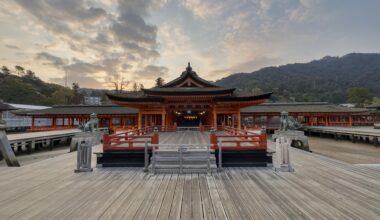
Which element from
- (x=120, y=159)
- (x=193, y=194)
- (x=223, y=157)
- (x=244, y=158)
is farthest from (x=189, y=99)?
(x=193, y=194)

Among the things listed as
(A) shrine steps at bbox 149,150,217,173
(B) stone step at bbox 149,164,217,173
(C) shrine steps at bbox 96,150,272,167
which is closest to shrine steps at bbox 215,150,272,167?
(C) shrine steps at bbox 96,150,272,167

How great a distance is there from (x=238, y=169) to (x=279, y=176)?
1770mm

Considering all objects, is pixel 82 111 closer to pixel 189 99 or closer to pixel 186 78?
pixel 186 78

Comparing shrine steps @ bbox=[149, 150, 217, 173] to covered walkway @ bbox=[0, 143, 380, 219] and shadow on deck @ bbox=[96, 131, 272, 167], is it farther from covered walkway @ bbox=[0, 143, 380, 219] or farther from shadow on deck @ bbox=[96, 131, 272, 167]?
shadow on deck @ bbox=[96, 131, 272, 167]

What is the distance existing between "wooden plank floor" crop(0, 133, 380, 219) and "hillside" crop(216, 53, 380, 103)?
8393 centimetres

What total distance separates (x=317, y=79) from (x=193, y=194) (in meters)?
145

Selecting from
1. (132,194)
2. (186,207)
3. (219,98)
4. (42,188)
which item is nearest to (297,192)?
(186,207)

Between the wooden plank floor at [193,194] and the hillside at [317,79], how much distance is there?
275 ft

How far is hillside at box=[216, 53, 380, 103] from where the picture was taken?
98.3 meters

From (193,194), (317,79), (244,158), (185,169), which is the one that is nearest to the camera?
(193,194)

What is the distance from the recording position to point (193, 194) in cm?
562

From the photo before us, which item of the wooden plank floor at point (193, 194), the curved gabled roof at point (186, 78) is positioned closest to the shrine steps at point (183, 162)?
the wooden plank floor at point (193, 194)

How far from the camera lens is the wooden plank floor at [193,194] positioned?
14.9 ft

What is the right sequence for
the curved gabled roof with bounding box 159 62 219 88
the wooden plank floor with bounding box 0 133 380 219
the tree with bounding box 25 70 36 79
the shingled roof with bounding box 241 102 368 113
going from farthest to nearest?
the tree with bounding box 25 70 36 79
the shingled roof with bounding box 241 102 368 113
the curved gabled roof with bounding box 159 62 219 88
the wooden plank floor with bounding box 0 133 380 219
